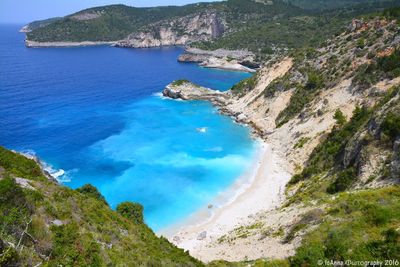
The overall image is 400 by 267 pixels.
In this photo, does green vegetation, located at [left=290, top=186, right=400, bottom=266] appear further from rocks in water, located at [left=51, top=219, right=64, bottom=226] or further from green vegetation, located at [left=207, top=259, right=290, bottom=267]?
rocks in water, located at [left=51, top=219, right=64, bottom=226]

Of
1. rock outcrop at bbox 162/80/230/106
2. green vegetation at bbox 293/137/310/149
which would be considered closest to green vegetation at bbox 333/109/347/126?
green vegetation at bbox 293/137/310/149

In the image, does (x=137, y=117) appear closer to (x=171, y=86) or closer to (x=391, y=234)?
(x=171, y=86)

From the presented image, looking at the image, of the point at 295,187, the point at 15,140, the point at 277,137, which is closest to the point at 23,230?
the point at 295,187

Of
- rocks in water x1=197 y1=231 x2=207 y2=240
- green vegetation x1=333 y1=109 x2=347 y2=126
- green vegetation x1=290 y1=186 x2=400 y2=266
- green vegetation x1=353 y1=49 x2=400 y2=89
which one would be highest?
green vegetation x1=353 y1=49 x2=400 y2=89

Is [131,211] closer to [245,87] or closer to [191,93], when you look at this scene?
[245,87]

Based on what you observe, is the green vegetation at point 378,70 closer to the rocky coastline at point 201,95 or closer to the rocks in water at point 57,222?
the rocky coastline at point 201,95

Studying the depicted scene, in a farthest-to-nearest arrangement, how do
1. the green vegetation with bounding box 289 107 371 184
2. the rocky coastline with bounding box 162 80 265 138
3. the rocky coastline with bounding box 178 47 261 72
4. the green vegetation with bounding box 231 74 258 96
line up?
the rocky coastline with bounding box 178 47 261 72, the green vegetation with bounding box 231 74 258 96, the rocky coastline with bounding box 162 80 265 138, the green vegetation with bounding box 289 107 371 184

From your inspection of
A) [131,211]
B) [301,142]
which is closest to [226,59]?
[301,142]
